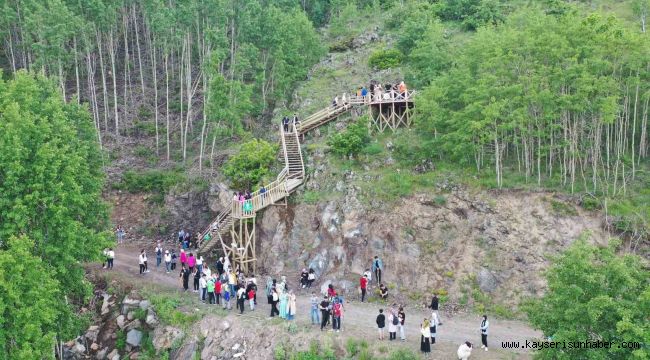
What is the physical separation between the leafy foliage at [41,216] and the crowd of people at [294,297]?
2.67 meters

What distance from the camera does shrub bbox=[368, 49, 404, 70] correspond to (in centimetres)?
4541

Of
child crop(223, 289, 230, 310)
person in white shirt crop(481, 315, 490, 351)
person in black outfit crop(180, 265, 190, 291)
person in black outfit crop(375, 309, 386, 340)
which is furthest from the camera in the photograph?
person in black outfit crop(180, 265, 190, 291)

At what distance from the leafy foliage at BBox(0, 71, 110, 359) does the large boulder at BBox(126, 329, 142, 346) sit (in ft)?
Answer: 7.39

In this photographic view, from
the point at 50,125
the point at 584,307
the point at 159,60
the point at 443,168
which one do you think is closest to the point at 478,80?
the point at 443,168

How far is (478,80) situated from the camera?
103 ft

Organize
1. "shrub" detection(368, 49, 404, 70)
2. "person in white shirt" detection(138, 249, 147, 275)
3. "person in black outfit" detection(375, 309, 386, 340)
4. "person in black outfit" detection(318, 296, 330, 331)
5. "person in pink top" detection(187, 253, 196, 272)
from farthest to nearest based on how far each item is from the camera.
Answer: "shrub" detection(368, 49, 404, 70) < "person in white shirt" detection(138, 249, 147, 275) < "person in pink top" detection(187, 253, 196, 272) < "person in black outfit" detection(318, 296, 330, 331) < "person in black outfit" detection(375, 309, 386, 340)

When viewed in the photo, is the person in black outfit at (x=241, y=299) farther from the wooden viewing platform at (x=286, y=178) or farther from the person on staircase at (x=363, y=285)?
the wooden viewing platform at (x=286, y=178)

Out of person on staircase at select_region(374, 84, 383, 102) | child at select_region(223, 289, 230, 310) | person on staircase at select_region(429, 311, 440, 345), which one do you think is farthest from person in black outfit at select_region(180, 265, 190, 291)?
person on staircase at select_region(374, 84, 383, 102)

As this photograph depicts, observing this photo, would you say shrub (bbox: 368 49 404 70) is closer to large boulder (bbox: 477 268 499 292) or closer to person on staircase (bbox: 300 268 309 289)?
person on staircase (bbox: 300 268 309 289)

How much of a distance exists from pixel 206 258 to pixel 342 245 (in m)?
9.03

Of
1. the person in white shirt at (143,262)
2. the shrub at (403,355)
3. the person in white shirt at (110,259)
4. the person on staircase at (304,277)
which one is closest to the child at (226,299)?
the person on staircase at (304,277)

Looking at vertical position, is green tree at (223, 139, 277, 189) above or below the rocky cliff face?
above

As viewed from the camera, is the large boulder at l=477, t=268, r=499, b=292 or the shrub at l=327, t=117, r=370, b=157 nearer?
the large boulder at l=477, t=268, r=499, b=292

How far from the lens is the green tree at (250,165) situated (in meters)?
36.2
